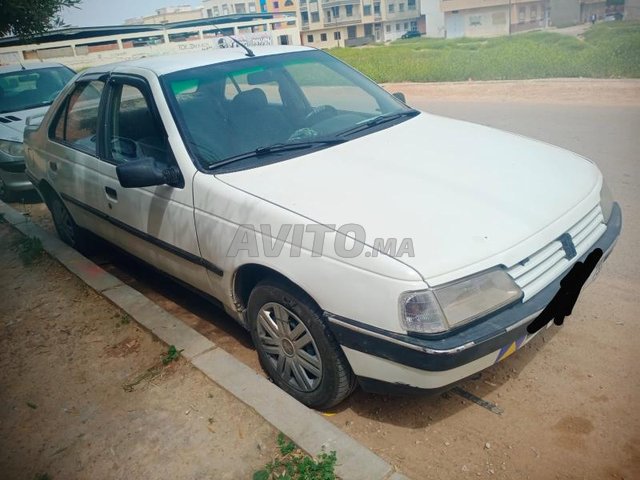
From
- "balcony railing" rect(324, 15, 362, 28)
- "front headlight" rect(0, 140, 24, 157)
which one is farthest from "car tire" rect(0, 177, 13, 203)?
"balcony railing" rect(324, 15, 362, 28)

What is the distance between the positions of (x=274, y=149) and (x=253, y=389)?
1.38m

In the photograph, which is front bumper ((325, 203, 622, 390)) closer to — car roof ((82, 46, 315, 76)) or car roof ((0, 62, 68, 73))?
car roof ((82, 46, 315, 76))

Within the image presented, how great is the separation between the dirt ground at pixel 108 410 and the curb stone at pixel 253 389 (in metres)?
0.07

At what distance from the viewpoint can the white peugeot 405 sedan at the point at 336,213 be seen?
7.44ft

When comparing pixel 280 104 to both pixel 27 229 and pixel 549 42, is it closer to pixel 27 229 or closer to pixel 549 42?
pixel 27 229

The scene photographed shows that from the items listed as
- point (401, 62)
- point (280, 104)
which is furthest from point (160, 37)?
point (280, 104)

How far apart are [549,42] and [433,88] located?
3099mm

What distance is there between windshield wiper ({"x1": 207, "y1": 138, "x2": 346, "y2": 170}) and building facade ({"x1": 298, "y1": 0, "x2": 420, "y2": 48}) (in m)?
61.2

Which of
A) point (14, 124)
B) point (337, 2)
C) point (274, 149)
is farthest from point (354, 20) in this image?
point (274, 149)

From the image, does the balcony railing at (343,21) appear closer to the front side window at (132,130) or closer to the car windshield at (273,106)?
the car windshield at (273,106)

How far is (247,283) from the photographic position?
301cm

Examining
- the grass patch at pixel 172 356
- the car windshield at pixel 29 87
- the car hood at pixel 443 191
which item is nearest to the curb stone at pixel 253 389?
the grass patch at pixel 172 356

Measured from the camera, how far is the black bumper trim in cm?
220

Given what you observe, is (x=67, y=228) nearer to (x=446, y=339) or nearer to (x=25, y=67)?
(x=446, y=339)
